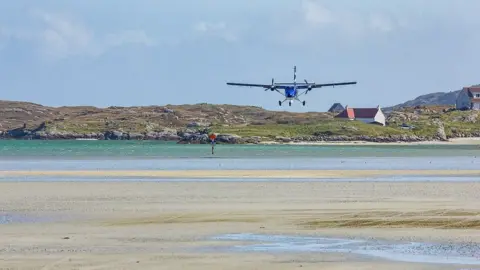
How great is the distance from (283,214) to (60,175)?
2515cm

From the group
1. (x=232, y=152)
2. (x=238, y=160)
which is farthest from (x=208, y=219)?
(x=232, y=152)

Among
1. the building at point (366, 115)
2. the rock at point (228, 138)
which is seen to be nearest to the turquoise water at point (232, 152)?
the rock at point (228, 138)

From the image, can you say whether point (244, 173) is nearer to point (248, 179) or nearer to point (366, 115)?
point (248, 179)

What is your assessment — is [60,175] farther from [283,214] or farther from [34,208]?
[283,214]

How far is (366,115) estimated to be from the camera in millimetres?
186250

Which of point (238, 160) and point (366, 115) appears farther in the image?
point (366, 115)

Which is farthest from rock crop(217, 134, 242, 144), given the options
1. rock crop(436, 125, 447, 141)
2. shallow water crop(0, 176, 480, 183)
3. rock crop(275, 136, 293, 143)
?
shallow water crop(0, 176, 480, 183)

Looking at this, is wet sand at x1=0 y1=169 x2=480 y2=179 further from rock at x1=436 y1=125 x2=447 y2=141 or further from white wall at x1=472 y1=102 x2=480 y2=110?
white wall at x1=472 y1=102 x2=480 y2=110

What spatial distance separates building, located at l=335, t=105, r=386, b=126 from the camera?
18375 centimetres

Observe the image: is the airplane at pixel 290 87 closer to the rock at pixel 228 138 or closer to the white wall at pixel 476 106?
the rock at pixel 228 138

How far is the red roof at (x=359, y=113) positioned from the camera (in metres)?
186

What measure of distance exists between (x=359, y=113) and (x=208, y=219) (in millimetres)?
162596

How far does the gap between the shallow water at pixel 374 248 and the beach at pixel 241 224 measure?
22 mm

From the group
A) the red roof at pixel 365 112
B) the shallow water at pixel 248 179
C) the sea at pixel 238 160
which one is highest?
the red roof at pixel 365 112
